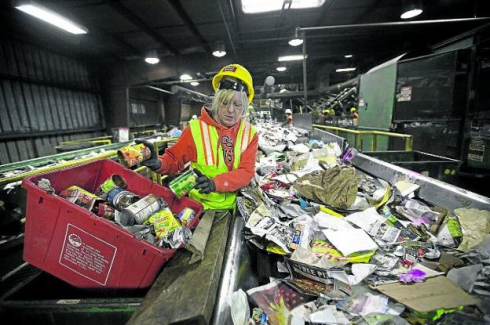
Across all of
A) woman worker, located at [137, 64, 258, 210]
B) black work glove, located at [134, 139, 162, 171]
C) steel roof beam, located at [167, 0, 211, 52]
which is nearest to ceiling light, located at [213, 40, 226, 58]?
steel roof beam, located at [167, 0, 211, 52]

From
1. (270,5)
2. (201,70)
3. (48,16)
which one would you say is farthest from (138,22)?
(270,5)

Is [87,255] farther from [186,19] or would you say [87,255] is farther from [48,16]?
[186,19]

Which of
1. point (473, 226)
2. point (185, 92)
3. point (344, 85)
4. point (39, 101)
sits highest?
point (185, 92)

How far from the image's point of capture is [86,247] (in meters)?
0.95

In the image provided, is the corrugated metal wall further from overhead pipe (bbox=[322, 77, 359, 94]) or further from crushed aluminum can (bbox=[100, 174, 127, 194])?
overhead pipe (bbox=[322, 77, 359, 94])

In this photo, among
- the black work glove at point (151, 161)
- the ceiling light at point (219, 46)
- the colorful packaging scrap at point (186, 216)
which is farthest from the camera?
the ceiling light at point (219, 46)

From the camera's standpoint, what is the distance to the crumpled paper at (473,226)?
115cm

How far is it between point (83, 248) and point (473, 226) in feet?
6.63

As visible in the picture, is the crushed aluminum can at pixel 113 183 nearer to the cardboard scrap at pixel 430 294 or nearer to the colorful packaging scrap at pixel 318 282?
the colorful packaging scrap at pixel 318 282

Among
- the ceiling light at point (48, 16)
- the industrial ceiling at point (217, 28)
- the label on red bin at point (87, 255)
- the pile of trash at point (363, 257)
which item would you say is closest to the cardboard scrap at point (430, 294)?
the pile of trash at point (363, 257)

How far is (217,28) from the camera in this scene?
6438mm

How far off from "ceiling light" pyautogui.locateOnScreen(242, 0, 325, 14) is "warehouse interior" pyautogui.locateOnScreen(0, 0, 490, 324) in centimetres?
4

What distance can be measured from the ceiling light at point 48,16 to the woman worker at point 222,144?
5.23m

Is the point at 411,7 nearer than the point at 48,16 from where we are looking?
No
